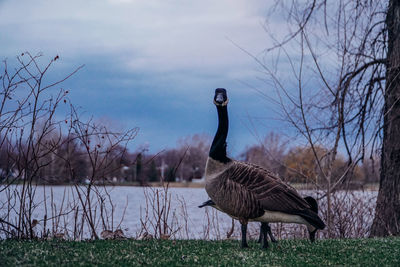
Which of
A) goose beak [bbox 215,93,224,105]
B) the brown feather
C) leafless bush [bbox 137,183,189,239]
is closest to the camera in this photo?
the brown feather

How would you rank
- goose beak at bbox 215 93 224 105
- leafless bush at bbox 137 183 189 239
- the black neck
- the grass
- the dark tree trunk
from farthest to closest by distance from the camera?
the dark tree trunk < leafless bush at bbox 137 183 189 239 < goose beak at bbox 215 93 224 105 < the black neck < the grass

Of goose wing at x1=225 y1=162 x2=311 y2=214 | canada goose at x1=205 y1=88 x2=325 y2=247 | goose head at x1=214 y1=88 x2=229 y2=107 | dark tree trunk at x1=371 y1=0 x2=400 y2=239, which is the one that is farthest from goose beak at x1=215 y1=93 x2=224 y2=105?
dark tree trunk at x1=371 y1=0 x2=400 y2=239

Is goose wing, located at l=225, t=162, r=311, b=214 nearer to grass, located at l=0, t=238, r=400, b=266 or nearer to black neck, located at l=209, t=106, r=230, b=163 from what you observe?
black neck, located at l=209, t=106, r=230, b=163

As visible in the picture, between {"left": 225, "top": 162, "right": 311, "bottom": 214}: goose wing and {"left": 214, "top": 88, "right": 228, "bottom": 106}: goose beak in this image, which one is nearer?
{"left": 225, "top": 162, "right": 311, "bottom": 214}: goose wing

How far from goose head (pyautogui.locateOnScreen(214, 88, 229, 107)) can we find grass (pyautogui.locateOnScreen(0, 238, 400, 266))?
2.27 m

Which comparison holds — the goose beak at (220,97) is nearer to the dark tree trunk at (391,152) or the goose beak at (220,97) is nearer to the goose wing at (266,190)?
the goose wing at (266,190)

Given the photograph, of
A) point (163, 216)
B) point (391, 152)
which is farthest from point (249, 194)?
point (391, 152)

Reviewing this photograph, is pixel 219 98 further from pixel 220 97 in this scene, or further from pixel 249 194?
pixel 249 194

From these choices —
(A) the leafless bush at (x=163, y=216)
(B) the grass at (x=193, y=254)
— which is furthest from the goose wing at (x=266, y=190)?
(A) the leafless bush at (x=163, y=216)

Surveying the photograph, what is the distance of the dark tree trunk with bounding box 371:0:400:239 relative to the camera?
12.1 metres

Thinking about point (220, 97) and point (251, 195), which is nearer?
point (251, 195)

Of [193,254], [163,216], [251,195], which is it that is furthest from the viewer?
[163,216]

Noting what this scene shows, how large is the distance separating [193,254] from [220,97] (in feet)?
7.98

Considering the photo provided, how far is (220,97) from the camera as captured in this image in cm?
745
